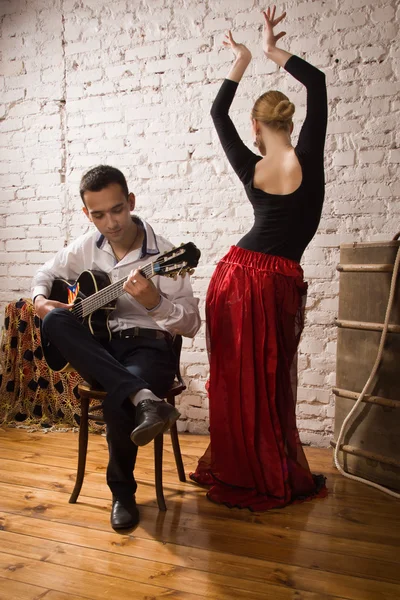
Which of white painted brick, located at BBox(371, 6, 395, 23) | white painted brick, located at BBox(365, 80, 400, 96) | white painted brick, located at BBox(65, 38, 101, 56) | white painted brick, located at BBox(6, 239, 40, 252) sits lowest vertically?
white painted brick, located at BBox(6, 239, 40, 252)

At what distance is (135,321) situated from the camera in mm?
2225

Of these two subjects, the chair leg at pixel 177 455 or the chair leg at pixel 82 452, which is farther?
the chair leg at pixel 177 455

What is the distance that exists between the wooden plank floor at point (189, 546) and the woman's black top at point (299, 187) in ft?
3.20

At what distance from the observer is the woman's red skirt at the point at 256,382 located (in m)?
2.07

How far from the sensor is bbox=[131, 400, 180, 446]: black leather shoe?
173 centimetres

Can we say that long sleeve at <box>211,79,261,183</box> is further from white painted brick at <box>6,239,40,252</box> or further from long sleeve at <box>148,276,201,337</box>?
white painted brick at <box>6,239,40,252</box>

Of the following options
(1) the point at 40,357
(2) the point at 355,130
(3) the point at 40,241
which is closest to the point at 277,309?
(2) the point at 355,130

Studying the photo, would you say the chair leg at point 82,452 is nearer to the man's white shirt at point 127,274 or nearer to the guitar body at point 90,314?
the guitar body at point 90,314

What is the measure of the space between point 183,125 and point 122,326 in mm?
1332

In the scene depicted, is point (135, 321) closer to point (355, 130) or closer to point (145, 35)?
point (355, 130)

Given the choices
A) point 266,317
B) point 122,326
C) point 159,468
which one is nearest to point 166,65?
point 122,326

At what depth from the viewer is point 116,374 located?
1.92 m

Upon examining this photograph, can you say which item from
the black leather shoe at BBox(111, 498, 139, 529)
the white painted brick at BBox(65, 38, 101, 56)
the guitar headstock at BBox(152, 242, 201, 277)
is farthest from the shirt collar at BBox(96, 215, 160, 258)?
the white painted brick at BBox(65, 38, 101, 56)

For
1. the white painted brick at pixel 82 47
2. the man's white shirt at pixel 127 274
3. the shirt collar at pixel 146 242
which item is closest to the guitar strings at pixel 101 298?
the man's white shirt at pixel 127 274
